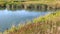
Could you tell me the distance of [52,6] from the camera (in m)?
59.3

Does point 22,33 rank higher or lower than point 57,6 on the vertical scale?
higher

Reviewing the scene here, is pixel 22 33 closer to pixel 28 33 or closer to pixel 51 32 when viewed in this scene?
pixel 28 33

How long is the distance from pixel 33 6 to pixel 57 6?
725 centimetres

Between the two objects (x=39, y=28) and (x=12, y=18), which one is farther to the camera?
(x=12, y=18)

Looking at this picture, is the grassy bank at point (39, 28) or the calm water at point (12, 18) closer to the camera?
the grassy bank at point (39, 28)

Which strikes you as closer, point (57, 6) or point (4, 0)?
point (57, 6)

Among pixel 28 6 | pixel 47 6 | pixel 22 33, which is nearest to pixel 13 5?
pixel 28 6

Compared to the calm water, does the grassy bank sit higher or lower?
higher

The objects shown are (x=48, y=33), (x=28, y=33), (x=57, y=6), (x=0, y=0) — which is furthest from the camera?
(x=0, y=0)

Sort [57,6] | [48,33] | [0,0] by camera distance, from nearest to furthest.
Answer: [48,33], [57,6], [0,0]

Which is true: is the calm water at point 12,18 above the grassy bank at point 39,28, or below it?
below

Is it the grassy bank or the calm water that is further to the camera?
the calm water

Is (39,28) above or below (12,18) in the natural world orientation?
above

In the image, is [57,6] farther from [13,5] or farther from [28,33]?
[28,33]
